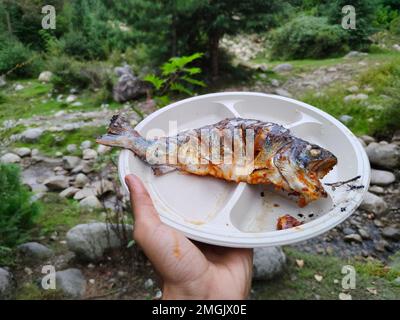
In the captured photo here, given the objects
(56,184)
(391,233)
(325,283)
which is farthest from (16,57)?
(391,233)

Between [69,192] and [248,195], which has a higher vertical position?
[248,195]

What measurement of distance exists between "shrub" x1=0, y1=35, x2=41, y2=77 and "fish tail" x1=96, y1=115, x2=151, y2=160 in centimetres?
254

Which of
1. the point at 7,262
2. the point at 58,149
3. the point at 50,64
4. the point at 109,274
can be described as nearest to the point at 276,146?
the point at 109,274

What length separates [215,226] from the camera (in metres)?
1.65

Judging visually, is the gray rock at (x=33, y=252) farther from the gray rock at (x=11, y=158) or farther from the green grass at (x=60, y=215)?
the gray rock at (x=11, y=158)

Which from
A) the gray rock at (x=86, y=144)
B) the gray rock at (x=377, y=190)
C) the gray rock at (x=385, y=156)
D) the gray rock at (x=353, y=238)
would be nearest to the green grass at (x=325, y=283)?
the gray rock at (x=353, y=238)

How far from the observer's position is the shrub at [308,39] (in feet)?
21.9

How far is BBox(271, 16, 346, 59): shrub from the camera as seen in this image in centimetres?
667

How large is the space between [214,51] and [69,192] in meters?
3.26

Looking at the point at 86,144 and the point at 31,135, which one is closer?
the point at 86,144

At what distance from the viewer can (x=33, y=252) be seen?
2.71 metres

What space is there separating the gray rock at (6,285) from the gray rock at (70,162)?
1673 mm

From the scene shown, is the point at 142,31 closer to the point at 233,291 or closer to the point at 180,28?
the point at 180,28

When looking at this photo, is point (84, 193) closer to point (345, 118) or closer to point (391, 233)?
point (391, 233)
